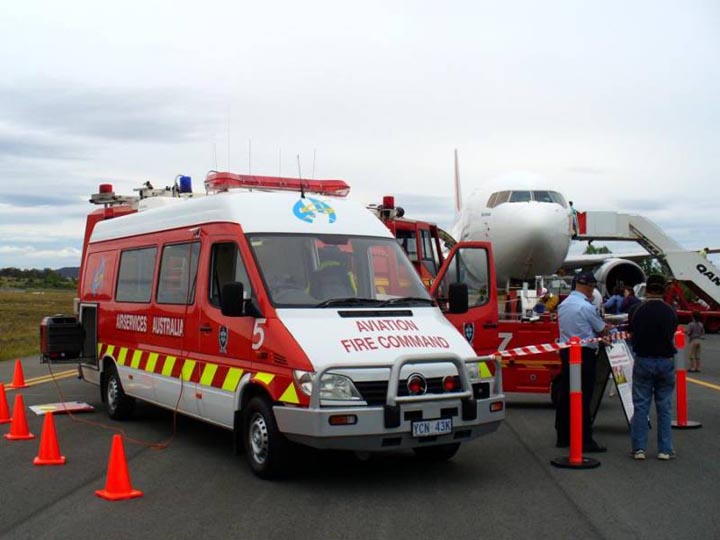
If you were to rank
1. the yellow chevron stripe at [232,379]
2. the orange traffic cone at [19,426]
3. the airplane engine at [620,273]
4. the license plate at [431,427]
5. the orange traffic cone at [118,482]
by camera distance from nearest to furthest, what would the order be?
the orange traffic cone at [118,482] → the license plate at [431,427] → the yellow chevron stripe at [232,379] → the orange traffic cone at [19,426] → the airplane engine at [620,273]

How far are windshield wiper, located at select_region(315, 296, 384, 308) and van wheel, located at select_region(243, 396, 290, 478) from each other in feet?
3.29

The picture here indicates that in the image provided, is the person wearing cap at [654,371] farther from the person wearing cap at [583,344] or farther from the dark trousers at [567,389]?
the dark trousers at [567,389]

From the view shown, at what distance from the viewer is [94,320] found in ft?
42.5

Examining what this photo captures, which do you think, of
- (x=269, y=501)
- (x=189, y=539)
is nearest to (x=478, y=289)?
(x=269, y=501)

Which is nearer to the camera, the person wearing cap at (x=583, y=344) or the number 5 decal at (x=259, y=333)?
the number 5 decal at (x=259, y=333)

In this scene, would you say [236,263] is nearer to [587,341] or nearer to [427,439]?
[427,439]

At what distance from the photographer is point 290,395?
7457 mm

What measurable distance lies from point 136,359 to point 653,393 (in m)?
5.87

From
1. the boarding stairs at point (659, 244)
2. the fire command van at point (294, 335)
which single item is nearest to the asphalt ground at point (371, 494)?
the fire command van at point (294, 335)

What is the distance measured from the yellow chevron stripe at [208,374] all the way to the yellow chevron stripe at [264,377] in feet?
3.29

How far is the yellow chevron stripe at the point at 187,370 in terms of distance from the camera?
9.31 meters

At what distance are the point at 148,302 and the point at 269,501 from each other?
13.9 feet

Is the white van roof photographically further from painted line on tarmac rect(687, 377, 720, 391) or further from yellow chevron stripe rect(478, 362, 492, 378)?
painted line on tarmac rect(687, 377, 720, 391)

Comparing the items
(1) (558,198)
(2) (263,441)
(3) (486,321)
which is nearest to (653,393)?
(3) (486,321)
